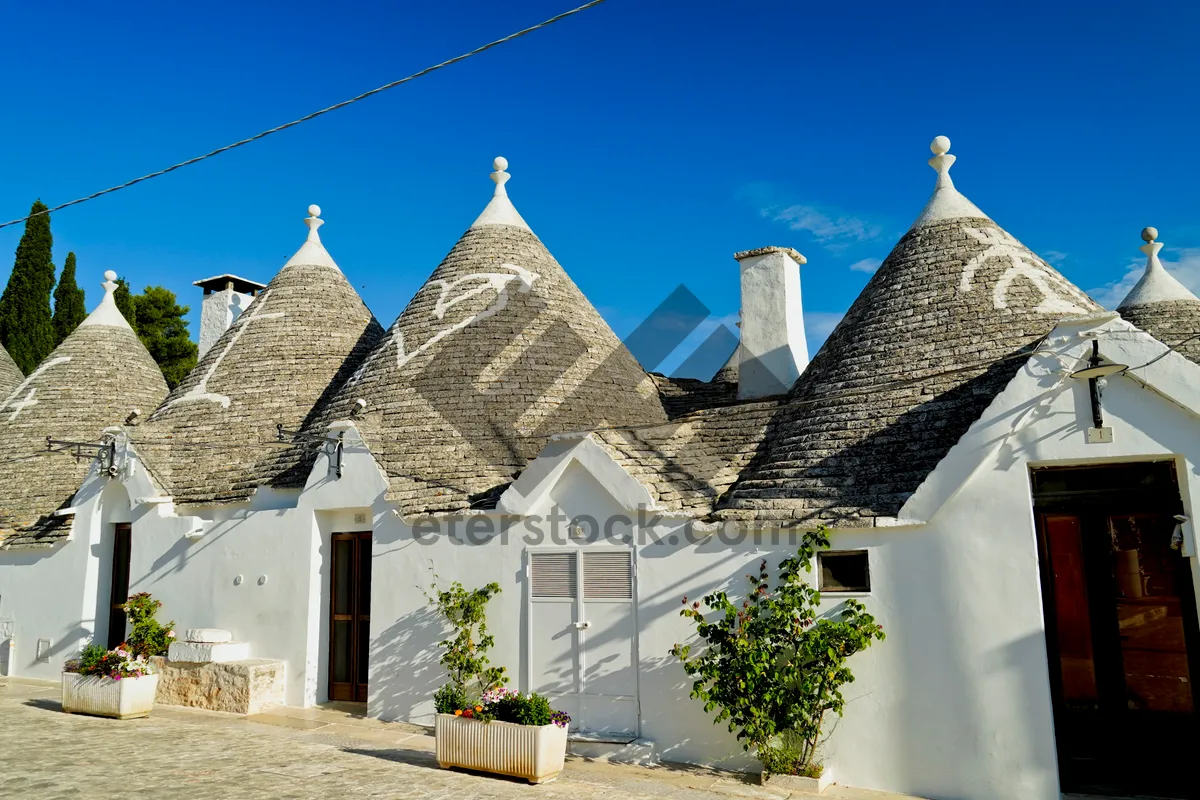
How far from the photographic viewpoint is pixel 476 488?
1103 centimetres

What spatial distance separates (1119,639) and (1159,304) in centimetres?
779

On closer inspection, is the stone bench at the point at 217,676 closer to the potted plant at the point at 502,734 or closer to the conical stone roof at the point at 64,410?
the potted plant at the point at 502,734

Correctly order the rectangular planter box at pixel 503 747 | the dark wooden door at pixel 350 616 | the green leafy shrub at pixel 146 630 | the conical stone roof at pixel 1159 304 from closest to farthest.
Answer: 1. the rectangular planter box at pixel 503 747
2. the dark wooden door at pixel 350 616
3. the green leafy shrub at pixel 146 630
4. the conical stone roof at pixel 1159 304

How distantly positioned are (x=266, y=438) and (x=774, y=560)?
29.2 feet

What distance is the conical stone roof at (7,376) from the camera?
2130 centimetres

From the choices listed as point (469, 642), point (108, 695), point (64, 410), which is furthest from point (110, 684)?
point (64, 410)

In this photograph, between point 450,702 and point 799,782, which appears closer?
point 799,782

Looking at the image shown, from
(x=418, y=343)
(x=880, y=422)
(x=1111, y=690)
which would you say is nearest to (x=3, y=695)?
(x=418, y=343)

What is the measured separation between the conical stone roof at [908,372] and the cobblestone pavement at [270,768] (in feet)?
9.03

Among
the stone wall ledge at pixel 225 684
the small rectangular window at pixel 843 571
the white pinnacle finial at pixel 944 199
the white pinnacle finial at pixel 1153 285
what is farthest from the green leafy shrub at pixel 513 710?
the white pinnacle finial at pixel 1153 285

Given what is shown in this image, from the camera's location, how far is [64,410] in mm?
17547

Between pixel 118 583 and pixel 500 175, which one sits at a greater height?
pixel 500 175

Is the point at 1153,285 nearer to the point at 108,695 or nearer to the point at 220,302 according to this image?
the point at 108,695

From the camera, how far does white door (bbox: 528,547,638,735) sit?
9352 mm
